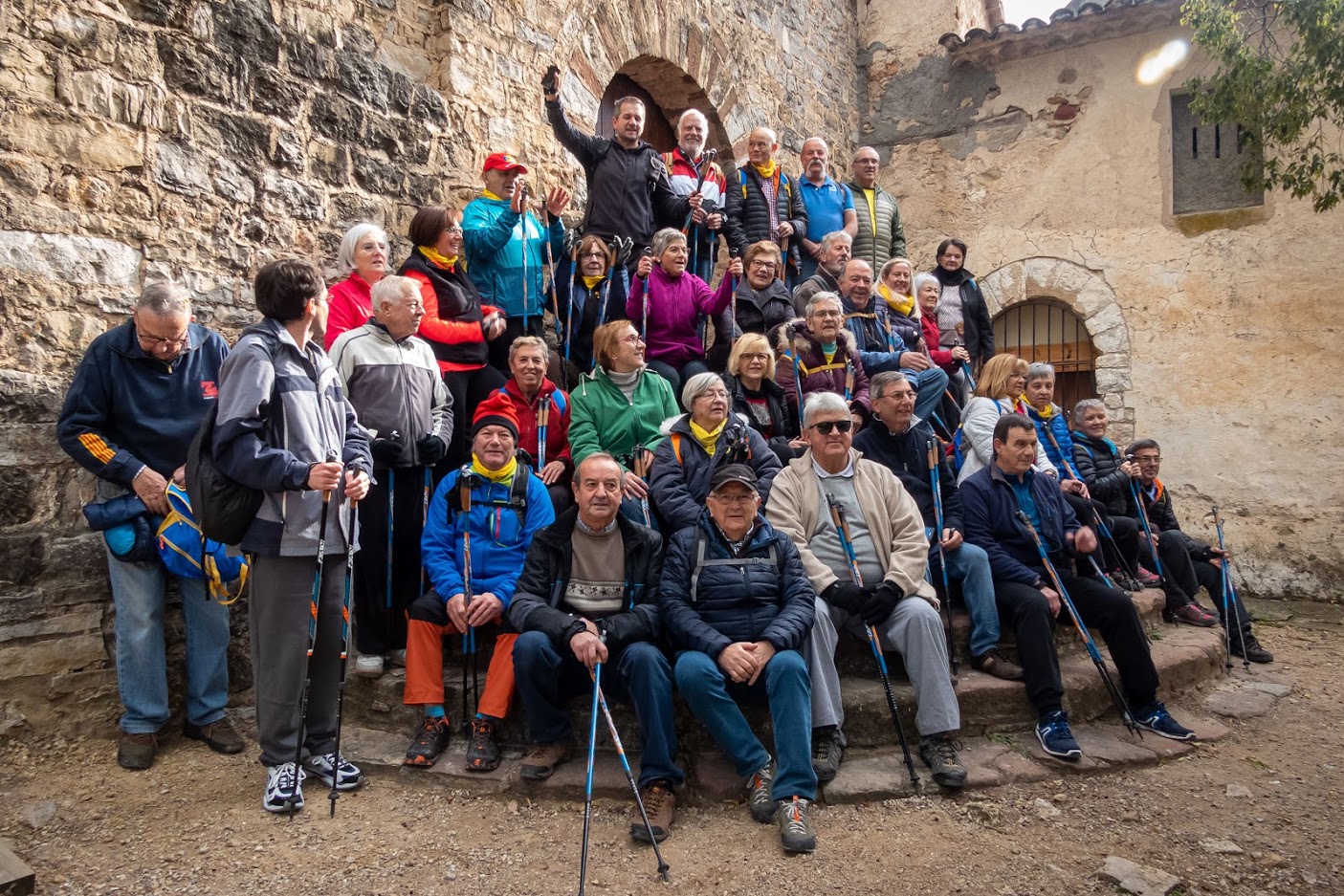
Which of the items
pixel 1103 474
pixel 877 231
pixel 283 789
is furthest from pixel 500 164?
pixel 1103 474

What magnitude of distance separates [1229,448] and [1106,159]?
9.71 feet

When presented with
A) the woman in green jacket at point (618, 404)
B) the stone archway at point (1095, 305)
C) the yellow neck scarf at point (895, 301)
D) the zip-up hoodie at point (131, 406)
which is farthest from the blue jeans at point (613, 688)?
the stone archway at point (1095, 305)

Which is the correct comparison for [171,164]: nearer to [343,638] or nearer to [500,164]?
[500,164]

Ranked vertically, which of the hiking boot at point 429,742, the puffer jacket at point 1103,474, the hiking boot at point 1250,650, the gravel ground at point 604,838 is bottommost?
the gravel ground at point 604,838

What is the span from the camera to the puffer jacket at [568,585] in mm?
3354

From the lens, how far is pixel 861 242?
721 centimetres

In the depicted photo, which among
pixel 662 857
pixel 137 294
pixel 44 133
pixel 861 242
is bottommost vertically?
pixel 662 857

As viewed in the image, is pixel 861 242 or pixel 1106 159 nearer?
pixel 861 242

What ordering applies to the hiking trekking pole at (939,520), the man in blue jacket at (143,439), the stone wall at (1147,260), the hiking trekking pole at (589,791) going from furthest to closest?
1. the stone wall at (1147,260)
2. the hiking trekking pole at (939,520)
3. the man in blue jacket at (143,439)
4. the hiking trekking pole at (589,791)

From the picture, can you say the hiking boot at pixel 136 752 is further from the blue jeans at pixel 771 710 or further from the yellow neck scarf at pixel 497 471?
the blue jeans at pixel 771 710

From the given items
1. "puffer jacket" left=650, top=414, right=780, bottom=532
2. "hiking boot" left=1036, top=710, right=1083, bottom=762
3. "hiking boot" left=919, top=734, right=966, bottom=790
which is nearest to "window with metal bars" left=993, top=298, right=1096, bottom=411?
"puffer jacket" left=650, top=414, right=780, bottom=532

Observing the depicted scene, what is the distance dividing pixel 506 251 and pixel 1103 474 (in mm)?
3981

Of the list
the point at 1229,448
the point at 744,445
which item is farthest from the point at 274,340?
the point at 1229,448

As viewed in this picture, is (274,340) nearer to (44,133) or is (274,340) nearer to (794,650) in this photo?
(44,133)
